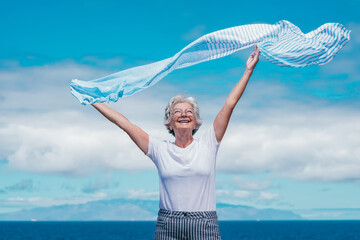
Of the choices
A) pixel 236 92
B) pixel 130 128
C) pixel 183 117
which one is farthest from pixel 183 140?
pixel 236 92

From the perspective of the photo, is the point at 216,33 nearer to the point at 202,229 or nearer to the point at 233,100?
the point at 233,100

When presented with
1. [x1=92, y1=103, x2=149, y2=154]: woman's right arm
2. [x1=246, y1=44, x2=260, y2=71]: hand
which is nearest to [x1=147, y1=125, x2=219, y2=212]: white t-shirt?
[x1=92, y1=103, x2=149, y2=154]: woman's right arm

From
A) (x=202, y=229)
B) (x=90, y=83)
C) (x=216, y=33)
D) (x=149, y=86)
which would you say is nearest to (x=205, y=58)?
(x=216, y=33)

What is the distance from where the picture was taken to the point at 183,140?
4809mm

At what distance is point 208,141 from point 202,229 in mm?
819

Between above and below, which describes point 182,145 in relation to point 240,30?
below

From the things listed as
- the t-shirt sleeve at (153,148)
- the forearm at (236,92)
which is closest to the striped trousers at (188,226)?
the t-shirt sleeve at (153,148)

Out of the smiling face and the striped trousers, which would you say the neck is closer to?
the smiling face

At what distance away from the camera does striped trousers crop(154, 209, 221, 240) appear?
4477mm

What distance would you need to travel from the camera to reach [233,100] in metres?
4.59

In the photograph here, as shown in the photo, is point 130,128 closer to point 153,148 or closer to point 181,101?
point 153,148

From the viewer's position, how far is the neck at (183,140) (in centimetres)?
480

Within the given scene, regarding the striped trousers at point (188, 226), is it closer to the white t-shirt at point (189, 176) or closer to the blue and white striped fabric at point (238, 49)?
→ the white t-shirt at point (189, 176)

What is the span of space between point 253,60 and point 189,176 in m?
1.32
